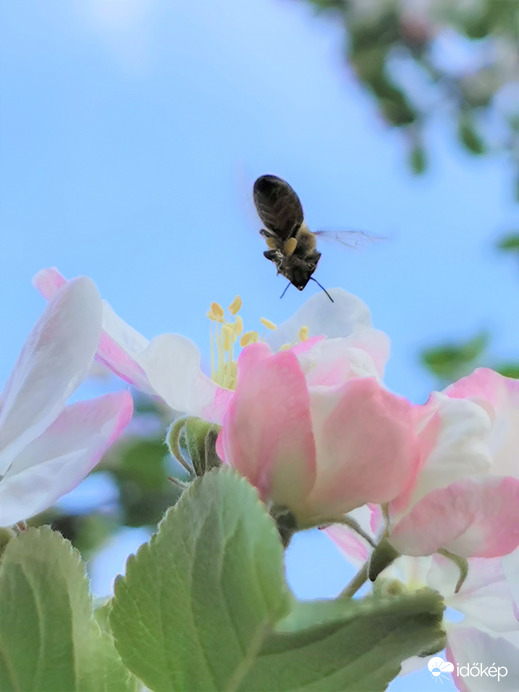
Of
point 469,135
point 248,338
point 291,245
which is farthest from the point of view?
point 469,135

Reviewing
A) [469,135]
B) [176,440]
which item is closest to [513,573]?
[176,440]

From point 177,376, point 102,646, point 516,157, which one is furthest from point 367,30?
point 102,646

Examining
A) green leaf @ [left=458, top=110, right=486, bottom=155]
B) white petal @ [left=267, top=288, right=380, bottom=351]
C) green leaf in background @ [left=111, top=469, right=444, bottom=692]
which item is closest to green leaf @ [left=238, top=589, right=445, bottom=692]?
green leaf in background @ [left=111, top=469, right=444, bottom=692]

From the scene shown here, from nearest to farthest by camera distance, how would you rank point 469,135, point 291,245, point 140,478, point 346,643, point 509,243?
point 346,643 < point 291,245 < point 140,478 < point 509,243 < point 469,135

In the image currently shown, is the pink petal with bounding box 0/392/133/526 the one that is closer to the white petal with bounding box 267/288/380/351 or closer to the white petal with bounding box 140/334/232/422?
the white petal with bounding box 140/334/232/422

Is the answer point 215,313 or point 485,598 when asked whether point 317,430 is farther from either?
point 215,313

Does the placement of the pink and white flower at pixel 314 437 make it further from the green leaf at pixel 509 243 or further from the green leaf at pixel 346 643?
the green leaf at pixel 509 243
